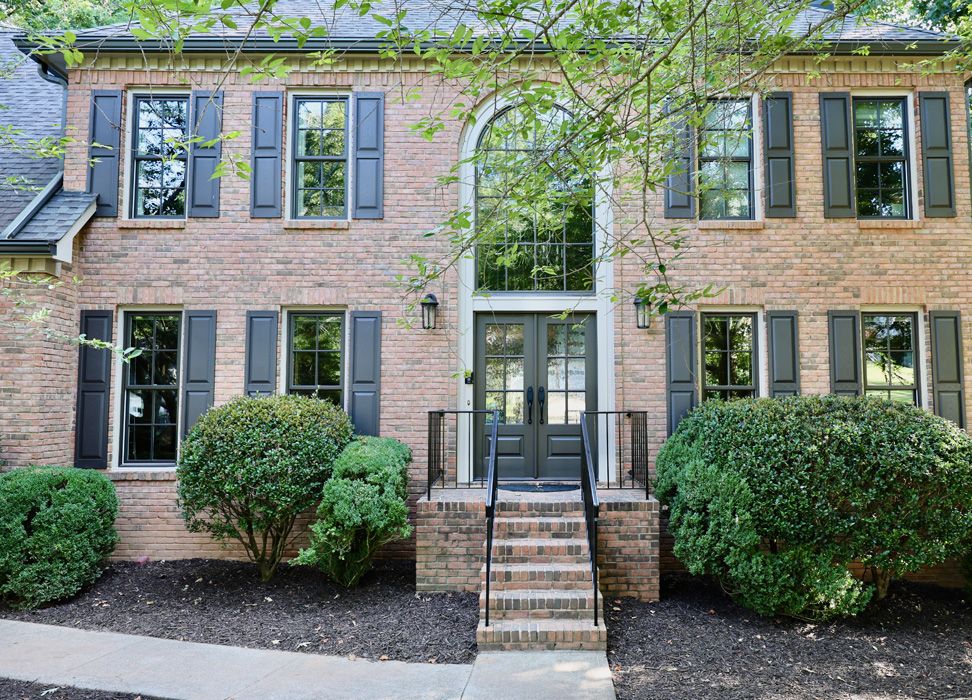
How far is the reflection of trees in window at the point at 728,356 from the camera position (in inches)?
284

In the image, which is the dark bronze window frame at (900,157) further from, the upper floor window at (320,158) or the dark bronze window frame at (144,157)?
the dark bronze window frame at (144,157)

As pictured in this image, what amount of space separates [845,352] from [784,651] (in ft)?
12.3

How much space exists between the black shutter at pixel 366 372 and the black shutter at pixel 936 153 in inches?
258

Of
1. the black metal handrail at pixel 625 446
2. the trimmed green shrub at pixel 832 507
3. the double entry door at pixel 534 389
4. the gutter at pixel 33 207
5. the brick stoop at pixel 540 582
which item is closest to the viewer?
the brick stoop at pixel 540 582

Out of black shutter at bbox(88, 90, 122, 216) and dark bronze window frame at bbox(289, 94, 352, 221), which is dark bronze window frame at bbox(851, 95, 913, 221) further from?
black shutter at bbox(88, 90, 122, 216)

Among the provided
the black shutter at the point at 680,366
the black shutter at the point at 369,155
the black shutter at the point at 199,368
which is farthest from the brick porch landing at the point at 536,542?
the black shutter at the point at 369,155

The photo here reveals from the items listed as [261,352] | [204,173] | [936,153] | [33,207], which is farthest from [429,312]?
[936,153]

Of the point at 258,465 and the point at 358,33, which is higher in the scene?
the point at 358,33

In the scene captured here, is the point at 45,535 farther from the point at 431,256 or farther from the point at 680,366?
the point at 680,366

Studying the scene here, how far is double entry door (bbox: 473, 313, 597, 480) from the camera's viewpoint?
24.0ft

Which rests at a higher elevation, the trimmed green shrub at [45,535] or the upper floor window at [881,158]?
the upper floor window at [881,158]

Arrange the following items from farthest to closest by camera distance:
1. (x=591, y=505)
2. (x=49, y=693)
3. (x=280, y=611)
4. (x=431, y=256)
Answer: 1. (x=431, y=256)
2. (x=280, y=611)
3. (x=591, y=505)
4. (x=49, y=693)

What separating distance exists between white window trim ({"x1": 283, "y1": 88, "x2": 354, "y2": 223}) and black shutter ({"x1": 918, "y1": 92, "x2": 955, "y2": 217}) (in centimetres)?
672

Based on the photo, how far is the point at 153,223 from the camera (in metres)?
7.20
